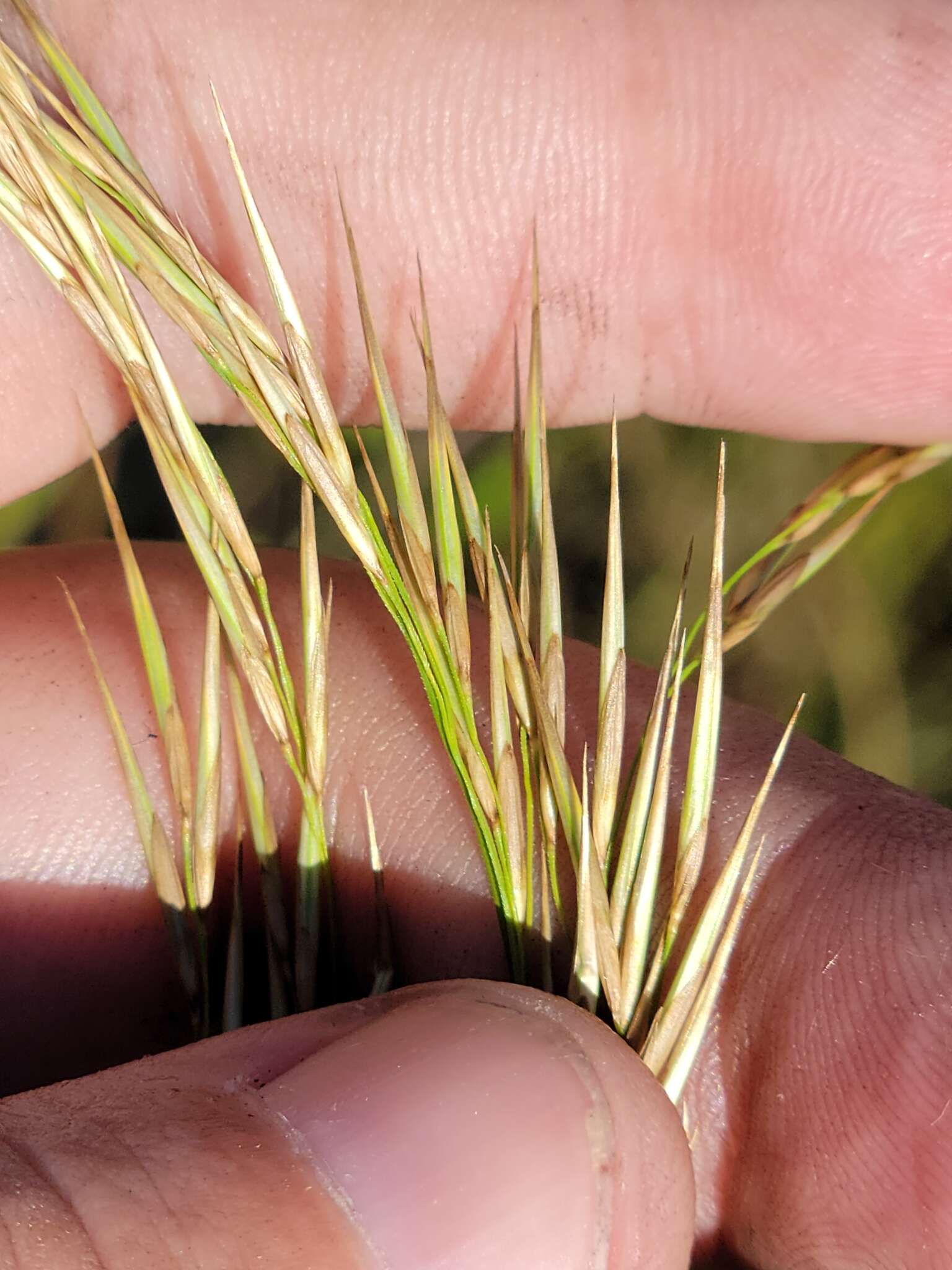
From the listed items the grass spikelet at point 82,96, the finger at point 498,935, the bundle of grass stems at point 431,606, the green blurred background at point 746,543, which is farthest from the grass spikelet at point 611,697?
the green blurred background at point 746,543

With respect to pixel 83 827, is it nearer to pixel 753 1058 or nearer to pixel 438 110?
pixel 753 1058

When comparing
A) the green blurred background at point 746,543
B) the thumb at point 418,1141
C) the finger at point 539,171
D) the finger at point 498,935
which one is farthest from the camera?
the green blurred background at point 746,543

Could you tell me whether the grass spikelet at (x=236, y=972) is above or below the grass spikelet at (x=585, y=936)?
below

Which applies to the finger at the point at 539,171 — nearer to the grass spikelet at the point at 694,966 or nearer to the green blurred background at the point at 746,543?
the green blurred background at the point at 746,543

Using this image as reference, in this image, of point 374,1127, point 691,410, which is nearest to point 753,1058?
point 374,1127

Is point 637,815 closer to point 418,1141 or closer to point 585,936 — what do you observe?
point 585,936
